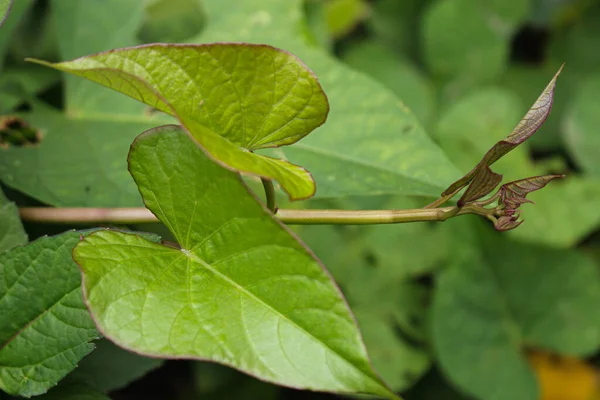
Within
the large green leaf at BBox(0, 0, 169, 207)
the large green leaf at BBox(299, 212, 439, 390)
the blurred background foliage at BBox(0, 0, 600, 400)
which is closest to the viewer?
the large green leaf at BBox(0, 0, 169, 207)

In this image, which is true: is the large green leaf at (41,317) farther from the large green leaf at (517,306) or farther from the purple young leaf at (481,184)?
the large green leaf at (517,306)

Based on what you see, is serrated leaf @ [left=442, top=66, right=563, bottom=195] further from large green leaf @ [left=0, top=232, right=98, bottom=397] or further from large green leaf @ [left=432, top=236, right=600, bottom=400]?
large green leaf @ [left=432, top=236, right=600, bottom=400]

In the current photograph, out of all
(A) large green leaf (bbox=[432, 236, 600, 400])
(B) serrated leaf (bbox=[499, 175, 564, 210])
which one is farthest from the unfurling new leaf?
(A) large green leaf (bbox=[432, 236, 600, 400])

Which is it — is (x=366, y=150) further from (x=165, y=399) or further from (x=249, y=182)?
(x=165, y=399)

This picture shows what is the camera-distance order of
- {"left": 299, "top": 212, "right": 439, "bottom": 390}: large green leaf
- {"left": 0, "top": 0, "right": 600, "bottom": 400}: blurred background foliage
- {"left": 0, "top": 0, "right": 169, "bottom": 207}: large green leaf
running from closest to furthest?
{"left": 0, "top": 0, "right": 169, "bottom": 207}: large green leaf, {"left": 0, "top": 0, "right": 600, "bottom": 400}: blurred background foliage, {"left": 299, "top": 212, "right": 439, "bottom": 390}: large green leaf

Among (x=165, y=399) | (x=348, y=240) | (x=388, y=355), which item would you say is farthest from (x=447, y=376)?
(x=165, y=399)

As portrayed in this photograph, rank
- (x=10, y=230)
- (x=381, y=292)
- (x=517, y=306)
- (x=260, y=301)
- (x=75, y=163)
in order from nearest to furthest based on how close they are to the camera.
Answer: (x=260, y=301)
(x=10, y=230)
(x=75, y=163)
(x=381, y=292)
(x=517, y=306)

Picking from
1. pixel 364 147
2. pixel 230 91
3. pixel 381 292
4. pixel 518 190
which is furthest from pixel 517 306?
pixel 230 91

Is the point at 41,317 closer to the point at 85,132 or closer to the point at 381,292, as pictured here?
the point at 85,132
